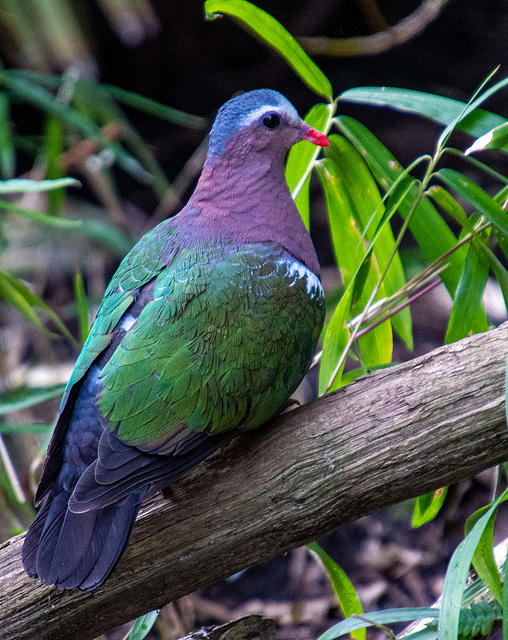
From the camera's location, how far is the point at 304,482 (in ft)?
Result: 4.78

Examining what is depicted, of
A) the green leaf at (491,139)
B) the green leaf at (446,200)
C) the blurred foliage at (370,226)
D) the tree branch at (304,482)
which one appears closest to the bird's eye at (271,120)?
the blurred foliage at (370,226)

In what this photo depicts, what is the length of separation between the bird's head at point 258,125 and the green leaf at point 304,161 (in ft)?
0.19

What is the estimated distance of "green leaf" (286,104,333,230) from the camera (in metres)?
1.84

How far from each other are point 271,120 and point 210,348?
0.63 m

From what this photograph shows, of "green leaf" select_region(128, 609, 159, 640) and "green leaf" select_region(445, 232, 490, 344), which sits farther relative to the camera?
"green leaf" select_region(128, 609, 159, 640)

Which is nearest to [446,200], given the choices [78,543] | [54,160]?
[78,543]

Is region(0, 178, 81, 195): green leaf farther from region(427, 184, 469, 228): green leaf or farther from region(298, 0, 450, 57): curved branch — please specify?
region(298, 0, 450, 57): curved branch

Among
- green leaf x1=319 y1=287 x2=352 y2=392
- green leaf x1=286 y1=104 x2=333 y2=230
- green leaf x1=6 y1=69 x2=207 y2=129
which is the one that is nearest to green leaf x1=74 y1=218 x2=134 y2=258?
green leaf x1=6 y1=69 x2=207 y2=129

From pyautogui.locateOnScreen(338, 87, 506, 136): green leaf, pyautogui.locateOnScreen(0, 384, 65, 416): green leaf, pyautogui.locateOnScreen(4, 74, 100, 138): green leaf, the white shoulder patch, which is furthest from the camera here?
pyautogui.locateOnScreen(4, 74, 100, 138): green leaf

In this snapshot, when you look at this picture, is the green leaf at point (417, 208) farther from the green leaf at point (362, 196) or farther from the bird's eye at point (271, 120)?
the bird's eye at point (271, 120)

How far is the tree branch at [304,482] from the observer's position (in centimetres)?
138

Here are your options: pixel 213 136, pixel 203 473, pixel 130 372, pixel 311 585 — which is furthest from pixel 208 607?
pixel 213 136

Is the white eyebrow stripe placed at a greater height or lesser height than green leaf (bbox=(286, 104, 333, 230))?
greater

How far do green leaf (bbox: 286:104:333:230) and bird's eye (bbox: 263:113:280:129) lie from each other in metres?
0.10
